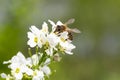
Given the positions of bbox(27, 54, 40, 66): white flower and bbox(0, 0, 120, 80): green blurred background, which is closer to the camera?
bbox(27, 54, 40, 66): white flower

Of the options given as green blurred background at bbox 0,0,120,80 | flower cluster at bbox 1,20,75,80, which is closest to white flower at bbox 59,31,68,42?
flower cluster at bbox 1,20,75,80

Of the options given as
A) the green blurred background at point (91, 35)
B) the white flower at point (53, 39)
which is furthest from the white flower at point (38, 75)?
the green blurred background at point (91, 35)

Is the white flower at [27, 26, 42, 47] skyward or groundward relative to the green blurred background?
groundward

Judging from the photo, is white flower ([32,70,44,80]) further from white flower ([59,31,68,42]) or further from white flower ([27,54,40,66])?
white flower ([59,31,68,42])

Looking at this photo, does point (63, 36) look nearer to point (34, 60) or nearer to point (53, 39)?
point (53, 39)

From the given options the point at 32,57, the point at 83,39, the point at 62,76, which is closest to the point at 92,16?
the point at 83,39

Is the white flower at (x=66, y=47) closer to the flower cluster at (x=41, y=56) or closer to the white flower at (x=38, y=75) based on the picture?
the flower cluster at (x=41, y=56)

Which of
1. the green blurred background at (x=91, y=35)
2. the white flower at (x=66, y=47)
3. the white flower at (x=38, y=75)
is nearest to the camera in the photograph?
the white flower at (x=38, y=75)

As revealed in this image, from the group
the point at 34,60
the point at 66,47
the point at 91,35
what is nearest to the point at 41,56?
the point at 34,60
